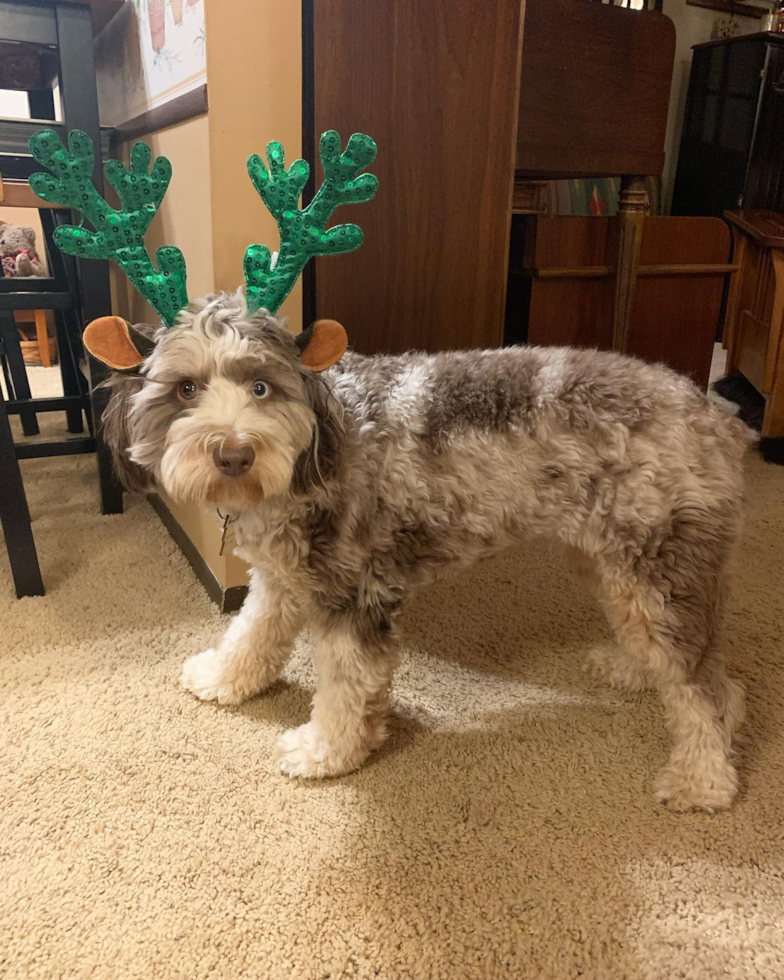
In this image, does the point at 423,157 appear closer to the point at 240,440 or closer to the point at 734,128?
the point at 240,440

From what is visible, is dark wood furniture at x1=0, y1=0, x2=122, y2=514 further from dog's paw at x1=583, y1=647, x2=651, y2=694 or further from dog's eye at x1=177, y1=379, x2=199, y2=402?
dog's paw at x1=583, y1=647, x2=651, y2=694

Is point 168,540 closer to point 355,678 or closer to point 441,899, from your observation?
point 355,678

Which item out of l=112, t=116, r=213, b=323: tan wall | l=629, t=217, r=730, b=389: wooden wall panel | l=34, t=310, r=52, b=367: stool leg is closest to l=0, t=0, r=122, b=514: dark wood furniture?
l=112, t=116, r=213, b=323: tan wall

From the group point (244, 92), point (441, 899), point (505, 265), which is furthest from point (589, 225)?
point (441, 899)

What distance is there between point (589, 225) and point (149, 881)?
206 centimetres

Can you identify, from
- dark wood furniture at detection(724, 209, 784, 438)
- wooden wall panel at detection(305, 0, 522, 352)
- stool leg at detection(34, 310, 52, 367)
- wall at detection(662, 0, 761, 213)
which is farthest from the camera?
wall at detection(662, 0, 761, 213)

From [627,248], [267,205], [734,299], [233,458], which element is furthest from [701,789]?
[734,299]

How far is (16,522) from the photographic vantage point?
170 cm

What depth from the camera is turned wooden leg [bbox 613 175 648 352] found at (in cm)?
222

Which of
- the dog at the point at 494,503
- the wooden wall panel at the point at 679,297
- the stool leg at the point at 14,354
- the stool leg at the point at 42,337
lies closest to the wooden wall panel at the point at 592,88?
the wooden wall panel at the point at 679,297

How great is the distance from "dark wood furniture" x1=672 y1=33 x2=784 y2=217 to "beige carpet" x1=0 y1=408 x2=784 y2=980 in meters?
3.47

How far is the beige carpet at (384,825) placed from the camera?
0.97 metres

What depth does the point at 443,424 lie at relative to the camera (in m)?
1.17

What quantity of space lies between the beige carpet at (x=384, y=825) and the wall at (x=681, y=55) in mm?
3894
